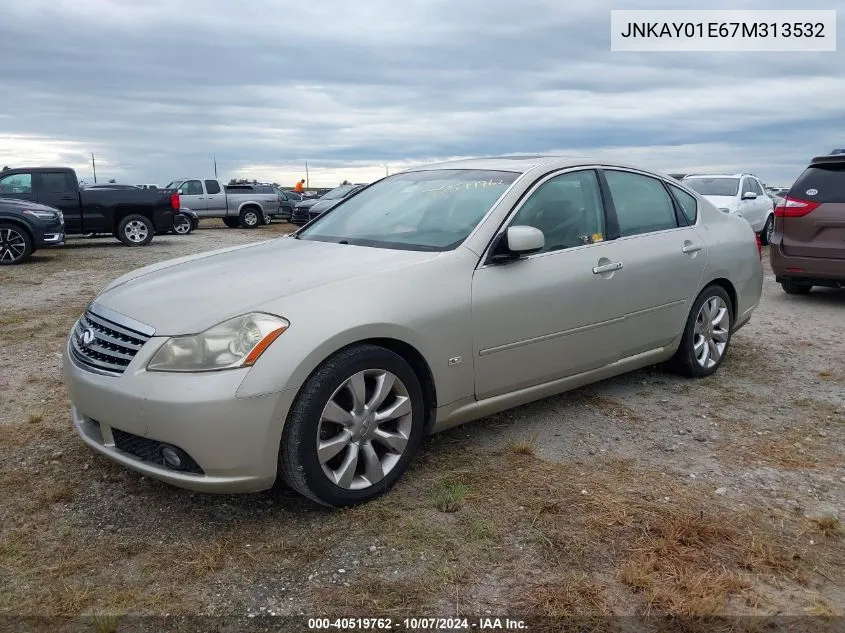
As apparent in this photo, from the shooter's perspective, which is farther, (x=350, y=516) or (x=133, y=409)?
(x=350, y=516)

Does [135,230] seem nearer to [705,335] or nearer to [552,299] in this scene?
[705,335]

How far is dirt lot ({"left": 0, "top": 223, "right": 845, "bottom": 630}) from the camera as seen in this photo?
2.71 metres

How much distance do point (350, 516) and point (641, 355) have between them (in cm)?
239

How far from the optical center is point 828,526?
10.5ft

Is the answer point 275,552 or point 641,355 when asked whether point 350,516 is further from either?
point 641,355

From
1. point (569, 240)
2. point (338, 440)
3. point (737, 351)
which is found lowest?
point (737, 351)

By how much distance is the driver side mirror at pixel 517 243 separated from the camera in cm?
376

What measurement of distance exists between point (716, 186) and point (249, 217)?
15.3 metres

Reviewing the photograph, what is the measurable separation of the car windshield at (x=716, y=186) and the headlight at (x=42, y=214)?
11.9 meters

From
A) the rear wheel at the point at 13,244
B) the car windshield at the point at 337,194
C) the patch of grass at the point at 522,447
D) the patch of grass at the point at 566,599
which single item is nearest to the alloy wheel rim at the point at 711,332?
the patch of grass at the point at 522,447

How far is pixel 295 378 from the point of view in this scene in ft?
9.98

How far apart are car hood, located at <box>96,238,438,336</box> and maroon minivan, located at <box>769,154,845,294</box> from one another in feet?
20.9

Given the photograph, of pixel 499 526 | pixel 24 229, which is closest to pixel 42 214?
pixel 24 229

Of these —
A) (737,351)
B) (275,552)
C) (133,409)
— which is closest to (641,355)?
(737,351)
